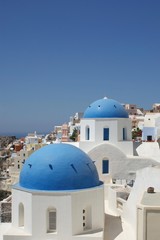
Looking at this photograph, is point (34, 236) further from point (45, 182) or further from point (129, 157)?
point (129, 157)

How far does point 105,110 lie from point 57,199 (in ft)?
37.2

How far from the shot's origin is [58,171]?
1197cm

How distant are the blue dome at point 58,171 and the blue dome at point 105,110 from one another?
955 cm

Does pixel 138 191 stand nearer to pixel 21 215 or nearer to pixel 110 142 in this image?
pixel 21 215

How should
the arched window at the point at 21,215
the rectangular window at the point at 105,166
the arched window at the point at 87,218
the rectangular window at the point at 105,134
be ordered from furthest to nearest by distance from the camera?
the rectangular window at the point at 105,134
the rectangular window at the point at 105,166
the arched window at the point at 21,215
the arched window at the point at 87,218

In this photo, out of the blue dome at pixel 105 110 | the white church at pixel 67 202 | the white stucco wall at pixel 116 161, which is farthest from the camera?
the blue dome at pixel 105 110

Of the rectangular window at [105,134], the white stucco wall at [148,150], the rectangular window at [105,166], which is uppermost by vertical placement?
the rectangular window at [105,134]

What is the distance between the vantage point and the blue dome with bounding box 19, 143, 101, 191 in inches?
468

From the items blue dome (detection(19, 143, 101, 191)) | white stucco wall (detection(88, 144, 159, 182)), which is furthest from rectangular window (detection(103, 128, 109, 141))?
blue dome (detection(19, 143, 101, 191))

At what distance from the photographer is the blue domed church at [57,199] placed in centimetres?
1159

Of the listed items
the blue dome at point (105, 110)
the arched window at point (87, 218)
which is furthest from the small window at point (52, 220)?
the blue dome at point (105, 110)

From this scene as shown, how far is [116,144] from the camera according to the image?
2219 cm

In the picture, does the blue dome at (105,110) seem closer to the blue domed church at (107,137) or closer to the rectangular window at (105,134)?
the blue domed church at (107,137)

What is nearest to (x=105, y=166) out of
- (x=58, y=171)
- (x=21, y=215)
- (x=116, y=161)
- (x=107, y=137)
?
(x=116, y=161)
